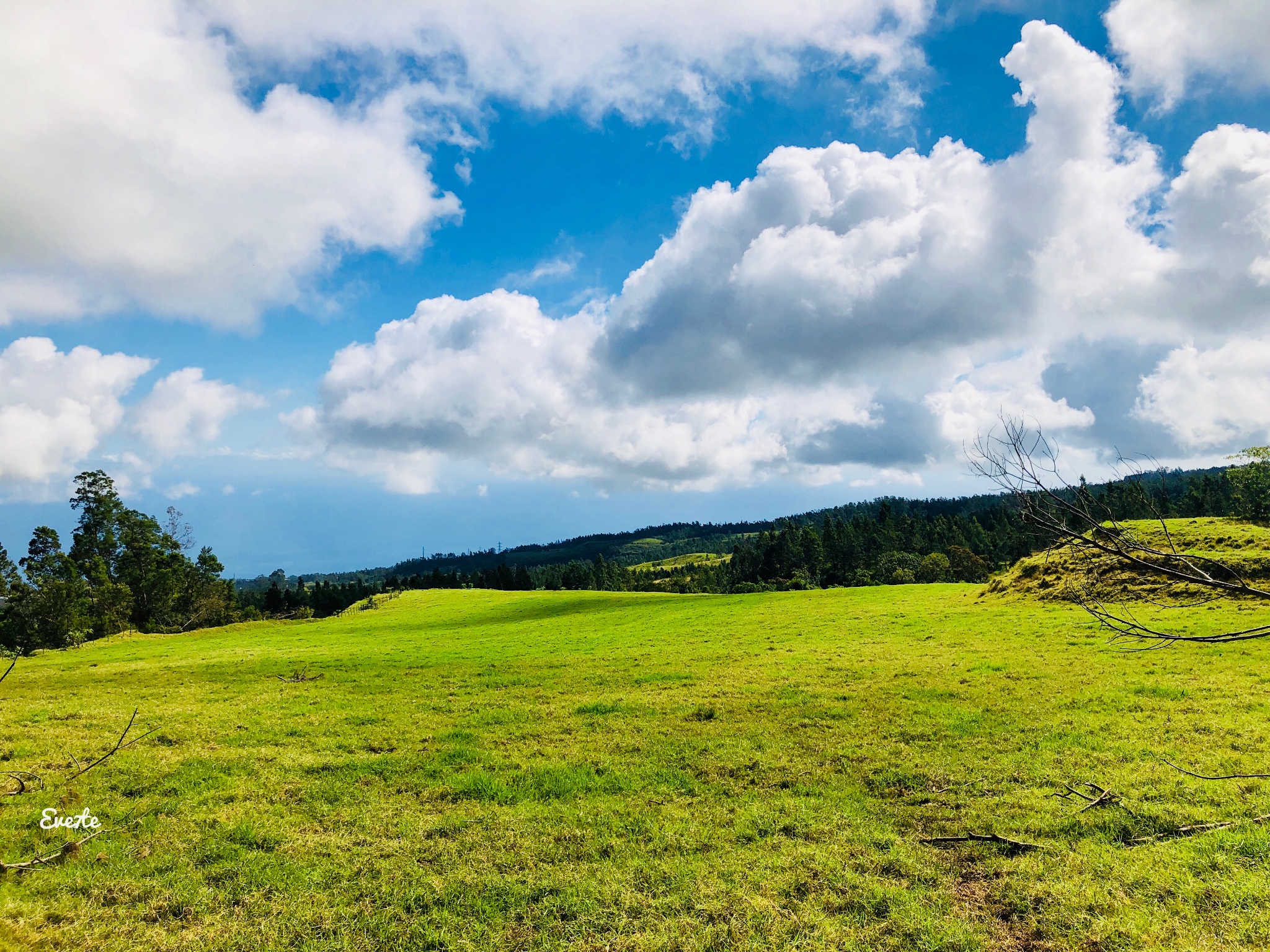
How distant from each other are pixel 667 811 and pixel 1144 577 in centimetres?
3307

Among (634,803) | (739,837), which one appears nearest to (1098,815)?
(739,837)

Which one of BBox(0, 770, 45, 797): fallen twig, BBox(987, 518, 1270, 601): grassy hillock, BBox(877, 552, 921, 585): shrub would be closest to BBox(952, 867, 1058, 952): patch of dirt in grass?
BBox(0, 770, 45, 797): fallen twig

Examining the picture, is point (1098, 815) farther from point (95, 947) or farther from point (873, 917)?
point (95, 947)

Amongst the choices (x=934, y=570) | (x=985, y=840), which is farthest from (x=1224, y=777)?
(x=934, y=570)

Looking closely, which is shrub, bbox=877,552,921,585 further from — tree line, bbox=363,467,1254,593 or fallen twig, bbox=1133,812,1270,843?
fallen twig, bbox=1133,812,1270,843

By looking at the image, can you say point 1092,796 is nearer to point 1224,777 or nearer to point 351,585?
point 1224,777

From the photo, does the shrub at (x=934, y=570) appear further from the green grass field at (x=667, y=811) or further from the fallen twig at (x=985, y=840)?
the fallen twig at (x=985, y=840)

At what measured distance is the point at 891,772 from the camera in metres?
Answer: 11.5

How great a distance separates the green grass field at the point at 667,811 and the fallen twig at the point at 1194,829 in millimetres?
104

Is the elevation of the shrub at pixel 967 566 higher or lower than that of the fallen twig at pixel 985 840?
lower

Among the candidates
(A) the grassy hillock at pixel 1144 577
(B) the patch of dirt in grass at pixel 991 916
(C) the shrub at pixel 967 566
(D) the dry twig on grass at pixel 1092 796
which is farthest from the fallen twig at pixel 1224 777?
(C) the shrub at pixel 967 566

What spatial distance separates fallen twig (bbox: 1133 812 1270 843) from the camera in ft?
28.0

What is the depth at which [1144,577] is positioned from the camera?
1219 inches

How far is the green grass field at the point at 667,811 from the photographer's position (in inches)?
287
